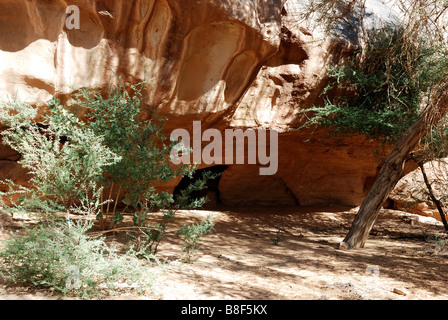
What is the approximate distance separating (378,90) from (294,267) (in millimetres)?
3820

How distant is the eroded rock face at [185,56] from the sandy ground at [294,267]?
187cm

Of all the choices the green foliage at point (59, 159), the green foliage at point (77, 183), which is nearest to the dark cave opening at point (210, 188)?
the green foliage at point (77, 183)

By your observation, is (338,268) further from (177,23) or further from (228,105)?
(177,23)

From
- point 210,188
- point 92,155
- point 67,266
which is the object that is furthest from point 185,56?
point 210,188

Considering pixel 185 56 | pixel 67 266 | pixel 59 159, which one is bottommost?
pixel 67 266

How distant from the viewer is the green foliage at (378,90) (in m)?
6.96

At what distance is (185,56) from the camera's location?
6.12m

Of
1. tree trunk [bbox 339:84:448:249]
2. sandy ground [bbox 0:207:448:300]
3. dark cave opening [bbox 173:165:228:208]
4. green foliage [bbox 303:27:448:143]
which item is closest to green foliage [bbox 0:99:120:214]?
sandy ground [bbox 0:207:448:300]

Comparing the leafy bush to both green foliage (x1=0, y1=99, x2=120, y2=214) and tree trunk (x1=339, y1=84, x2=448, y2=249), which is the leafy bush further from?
tree trunk (x1=339, y1=84, x2=448, y2=249)

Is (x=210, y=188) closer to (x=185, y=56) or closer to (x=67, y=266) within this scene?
(x=185, y=56)

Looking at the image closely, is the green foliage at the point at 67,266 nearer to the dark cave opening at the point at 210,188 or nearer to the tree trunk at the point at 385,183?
the tree trunk at the point at 385,183

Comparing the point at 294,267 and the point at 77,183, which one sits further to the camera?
the point at 294,267

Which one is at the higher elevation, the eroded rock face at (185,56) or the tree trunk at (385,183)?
the eroded rock face at (185,56)
